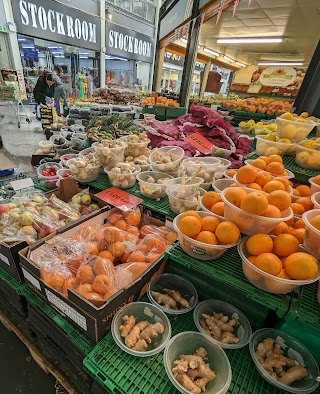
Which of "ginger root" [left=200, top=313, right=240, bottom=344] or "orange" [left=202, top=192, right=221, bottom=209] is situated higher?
"orange" [left=202, top=192, right=221, bottom=209]

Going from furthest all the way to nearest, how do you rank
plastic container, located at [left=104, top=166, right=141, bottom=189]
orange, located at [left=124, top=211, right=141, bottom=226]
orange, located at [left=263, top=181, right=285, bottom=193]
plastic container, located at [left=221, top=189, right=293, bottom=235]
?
1. plastic container, located at [left=104, top=166, right=141, bottom=189]
2. orange, located at [left=124, top=211, right=141, bottom=226]
3. orange, located at [left=263, top=181, right=285, bottom=193]
4. plastic container, located at [left=221, top=189, right=293, bottom=235]

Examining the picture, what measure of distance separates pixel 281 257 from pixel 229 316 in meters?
0.52

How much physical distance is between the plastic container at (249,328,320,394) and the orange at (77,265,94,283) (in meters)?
0.82

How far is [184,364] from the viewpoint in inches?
34.5

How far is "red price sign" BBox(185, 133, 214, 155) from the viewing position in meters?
2.14

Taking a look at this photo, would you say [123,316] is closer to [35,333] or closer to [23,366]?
[35,333]

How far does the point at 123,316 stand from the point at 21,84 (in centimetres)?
910

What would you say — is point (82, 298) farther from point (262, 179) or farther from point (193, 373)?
point (262, 179)

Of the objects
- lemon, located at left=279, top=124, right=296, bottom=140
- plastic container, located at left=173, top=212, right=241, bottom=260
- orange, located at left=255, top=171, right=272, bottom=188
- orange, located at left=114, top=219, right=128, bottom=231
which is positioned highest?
lemon, located at left=279, top=124, right=296, bottom=140

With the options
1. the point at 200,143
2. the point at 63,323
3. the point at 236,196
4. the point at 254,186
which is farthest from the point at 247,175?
the point at 200,143

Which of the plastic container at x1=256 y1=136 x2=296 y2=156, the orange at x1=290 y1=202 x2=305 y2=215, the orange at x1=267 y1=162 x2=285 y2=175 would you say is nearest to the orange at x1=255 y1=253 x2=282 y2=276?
the orange at x1=290 y1=202 x2=305 y2=215

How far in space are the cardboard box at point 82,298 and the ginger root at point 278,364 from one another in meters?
0.59

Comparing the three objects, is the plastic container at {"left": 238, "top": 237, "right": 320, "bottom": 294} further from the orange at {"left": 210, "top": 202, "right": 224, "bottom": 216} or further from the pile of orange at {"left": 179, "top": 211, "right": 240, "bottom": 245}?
the orange at {"left": 210, "top": 202, "right": 224, "bottom": 216}

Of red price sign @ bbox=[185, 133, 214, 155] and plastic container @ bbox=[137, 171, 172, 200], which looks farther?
red price sign @ bbox=[185, 133, 214, 155]
